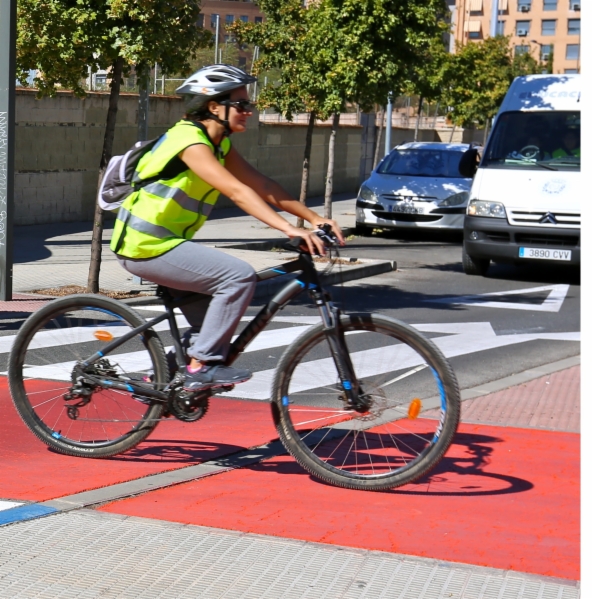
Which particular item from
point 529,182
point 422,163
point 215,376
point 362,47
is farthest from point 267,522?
point 422,163

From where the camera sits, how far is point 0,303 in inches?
428

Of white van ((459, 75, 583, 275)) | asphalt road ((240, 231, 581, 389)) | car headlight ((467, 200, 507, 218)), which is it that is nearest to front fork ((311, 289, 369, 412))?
asphalt road ((240, 231, 581, 389))

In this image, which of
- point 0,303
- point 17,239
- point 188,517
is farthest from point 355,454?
point 17,239

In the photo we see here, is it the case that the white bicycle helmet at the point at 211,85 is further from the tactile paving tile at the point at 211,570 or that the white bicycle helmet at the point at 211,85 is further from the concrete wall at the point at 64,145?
the concrete wall at the point at 64,145

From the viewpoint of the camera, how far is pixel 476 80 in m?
45.5

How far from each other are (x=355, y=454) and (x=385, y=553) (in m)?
1.19

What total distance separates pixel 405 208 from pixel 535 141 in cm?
511

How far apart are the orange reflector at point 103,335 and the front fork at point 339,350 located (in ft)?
3.08

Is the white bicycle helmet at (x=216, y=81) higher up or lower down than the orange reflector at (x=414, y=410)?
higher up

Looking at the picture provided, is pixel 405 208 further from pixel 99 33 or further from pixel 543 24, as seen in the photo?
pixel 543 24

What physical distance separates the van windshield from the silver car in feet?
14.7

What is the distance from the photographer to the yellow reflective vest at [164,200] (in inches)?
185

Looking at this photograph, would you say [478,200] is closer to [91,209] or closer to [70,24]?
[70,24]

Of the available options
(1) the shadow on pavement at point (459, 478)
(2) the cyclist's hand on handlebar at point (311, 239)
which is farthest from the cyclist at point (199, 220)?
(1) the shadow on pavement at point (459, 478)
